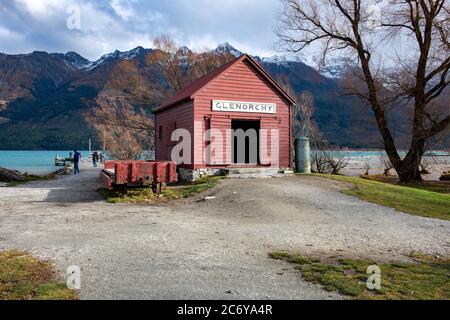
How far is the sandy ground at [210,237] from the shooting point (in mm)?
5344

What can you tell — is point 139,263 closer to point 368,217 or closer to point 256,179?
point 368,217

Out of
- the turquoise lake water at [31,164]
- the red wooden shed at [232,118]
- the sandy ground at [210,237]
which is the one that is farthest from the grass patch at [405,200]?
the turquoise lake water at [31,164]

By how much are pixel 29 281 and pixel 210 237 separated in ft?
12.8

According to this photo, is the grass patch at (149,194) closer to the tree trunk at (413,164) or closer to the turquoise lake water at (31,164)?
the tree trunk at (413,164)

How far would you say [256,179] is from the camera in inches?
712

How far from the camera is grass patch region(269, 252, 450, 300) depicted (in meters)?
5.07

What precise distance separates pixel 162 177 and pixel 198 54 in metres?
28.4

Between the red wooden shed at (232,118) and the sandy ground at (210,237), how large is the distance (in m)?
4.08

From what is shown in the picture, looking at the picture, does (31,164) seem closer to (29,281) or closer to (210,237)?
(210,237)

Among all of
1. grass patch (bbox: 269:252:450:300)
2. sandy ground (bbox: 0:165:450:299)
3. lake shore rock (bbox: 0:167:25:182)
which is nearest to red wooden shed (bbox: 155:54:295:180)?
sandy ground (bbox: 0:165:450:299)

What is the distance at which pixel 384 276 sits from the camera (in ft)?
19.2

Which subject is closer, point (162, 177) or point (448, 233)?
point (448, 233)

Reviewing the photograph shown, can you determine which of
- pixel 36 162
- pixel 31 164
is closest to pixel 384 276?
pixel 31 164
